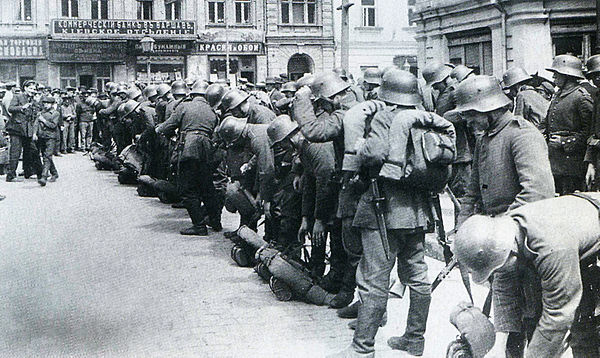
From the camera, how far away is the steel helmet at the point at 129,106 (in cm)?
1512

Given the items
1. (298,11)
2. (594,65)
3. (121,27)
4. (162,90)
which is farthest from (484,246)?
(298,11)

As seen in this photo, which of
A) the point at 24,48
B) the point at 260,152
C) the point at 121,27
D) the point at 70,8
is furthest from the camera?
the point at 121,27

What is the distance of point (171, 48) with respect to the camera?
1331 inches

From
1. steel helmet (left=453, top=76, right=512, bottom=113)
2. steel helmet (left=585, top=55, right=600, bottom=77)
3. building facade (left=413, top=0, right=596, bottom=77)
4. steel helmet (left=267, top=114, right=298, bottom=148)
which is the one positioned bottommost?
steel helmet (left=267, top=114, right=298, bottom=148)

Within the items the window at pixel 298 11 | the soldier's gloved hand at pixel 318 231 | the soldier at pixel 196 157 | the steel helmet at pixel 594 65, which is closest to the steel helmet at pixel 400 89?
the soldier's gloved hand at pixel 318 231

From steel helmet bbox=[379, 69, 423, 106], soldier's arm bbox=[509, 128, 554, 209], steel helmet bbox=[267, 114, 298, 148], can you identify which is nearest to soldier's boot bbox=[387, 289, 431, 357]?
soldier's arm bbox=[509, 128, 554, 209]

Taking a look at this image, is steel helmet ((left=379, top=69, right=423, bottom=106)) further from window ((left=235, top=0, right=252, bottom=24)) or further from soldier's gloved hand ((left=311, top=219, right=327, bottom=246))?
window ((left=235, top=0, right=252, bottom=24))

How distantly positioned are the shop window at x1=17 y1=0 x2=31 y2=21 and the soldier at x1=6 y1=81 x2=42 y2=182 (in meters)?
15.3

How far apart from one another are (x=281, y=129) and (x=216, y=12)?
93.4 ft

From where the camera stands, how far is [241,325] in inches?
250

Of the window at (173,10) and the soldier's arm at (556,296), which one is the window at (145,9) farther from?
the soldier's arm at (556,296)

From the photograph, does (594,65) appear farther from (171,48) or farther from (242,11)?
(242,11)

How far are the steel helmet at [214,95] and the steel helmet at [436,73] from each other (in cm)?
306

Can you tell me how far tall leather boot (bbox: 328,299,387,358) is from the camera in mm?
5227
